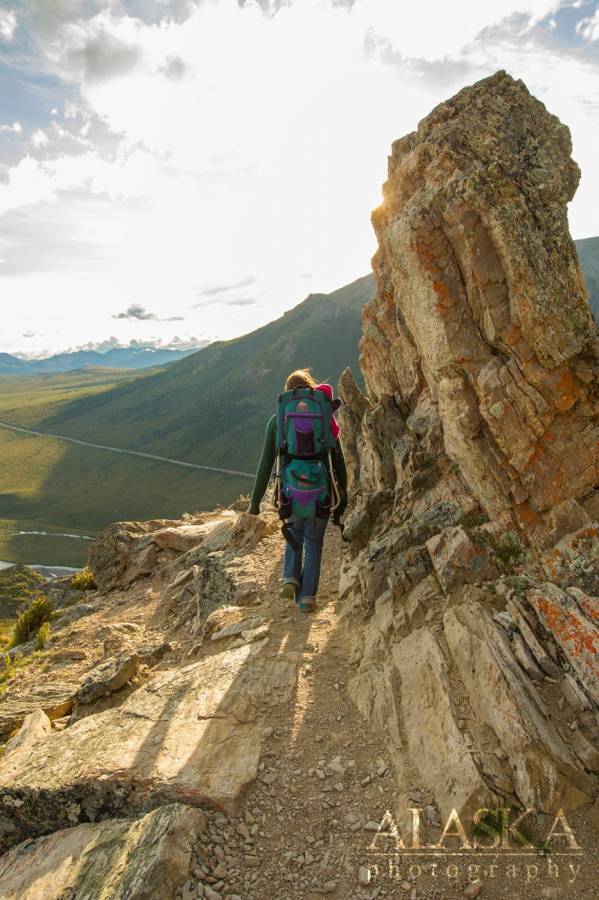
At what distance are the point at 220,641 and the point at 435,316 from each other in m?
9.38

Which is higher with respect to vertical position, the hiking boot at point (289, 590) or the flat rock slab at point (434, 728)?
the hiking boot at point (289, 590)

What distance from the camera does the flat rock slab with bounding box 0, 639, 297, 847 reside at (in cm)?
689

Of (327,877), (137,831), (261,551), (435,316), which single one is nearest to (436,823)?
(327,877)

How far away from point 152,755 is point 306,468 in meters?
5.99

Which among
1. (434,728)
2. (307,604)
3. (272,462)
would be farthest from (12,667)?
(434,728)

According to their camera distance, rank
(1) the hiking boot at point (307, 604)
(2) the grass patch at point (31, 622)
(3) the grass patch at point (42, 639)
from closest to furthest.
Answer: (1) the hiking boot at point (307, 604), (3) the grass patch at point (42, 639), (2) the grass patch at point (31, 622)

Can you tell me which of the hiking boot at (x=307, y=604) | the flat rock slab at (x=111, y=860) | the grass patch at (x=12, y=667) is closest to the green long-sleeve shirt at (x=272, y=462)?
the hiking boot at (x=307, y=604)

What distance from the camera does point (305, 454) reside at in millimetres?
10969

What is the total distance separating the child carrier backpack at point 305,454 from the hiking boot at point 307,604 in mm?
2071

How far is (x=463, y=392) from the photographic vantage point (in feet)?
39.2

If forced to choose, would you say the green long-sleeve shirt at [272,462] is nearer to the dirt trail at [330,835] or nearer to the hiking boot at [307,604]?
→ the hiking boot at [307,604]

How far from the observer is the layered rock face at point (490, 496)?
22.7 feet

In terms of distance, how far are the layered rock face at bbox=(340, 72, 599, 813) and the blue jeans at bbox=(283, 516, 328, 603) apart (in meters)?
1.09

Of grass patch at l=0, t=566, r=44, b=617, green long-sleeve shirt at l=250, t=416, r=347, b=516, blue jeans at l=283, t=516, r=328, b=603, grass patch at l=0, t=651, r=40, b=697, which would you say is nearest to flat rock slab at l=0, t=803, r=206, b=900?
blue jeans at l=283, t=516, r=328, b=603
